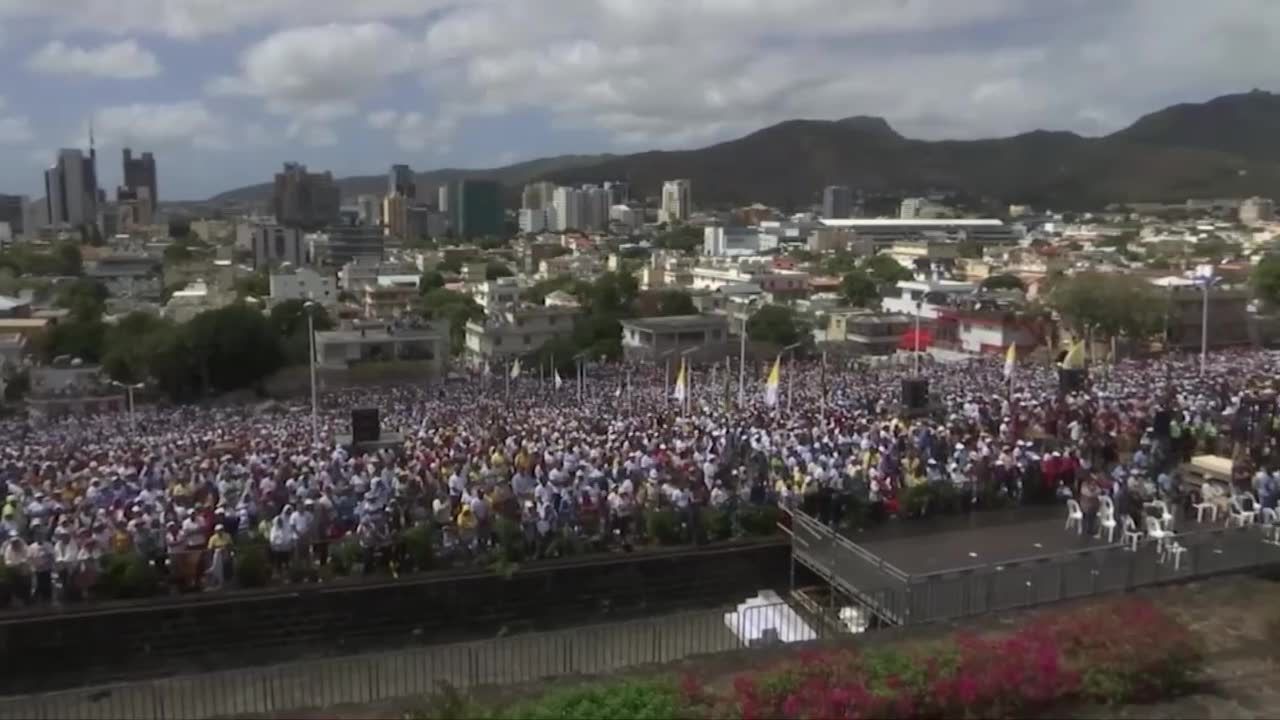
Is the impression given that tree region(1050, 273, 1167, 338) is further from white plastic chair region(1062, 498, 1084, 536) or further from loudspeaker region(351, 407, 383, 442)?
loudspeaker region(351, 407, 383, 442)

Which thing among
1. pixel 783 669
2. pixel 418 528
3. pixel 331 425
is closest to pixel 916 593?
pixel 783 669

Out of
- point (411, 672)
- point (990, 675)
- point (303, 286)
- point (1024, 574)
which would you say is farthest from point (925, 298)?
point (990, 675)

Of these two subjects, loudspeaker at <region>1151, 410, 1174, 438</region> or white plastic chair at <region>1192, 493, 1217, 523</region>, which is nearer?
white plastic chair at <region>1192, 493, 1217, 523</region>

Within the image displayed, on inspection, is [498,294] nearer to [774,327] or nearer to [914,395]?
[774,327]

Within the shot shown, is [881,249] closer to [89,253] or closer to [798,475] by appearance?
[89,253]

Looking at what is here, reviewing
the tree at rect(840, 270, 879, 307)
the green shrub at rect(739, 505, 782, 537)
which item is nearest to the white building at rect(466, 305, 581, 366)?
the tree at rect(840, 270, 879, 307)

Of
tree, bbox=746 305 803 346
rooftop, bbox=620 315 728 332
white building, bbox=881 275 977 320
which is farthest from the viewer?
white building, bbox=881 275 977 320
